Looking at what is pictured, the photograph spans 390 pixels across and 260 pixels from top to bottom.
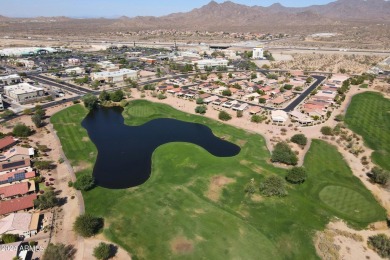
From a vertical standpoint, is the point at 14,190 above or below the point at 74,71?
below

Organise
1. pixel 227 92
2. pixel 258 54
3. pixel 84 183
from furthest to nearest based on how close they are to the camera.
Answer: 1. pixel 258 54
2. pixel 227 92
3. pixel 84 183

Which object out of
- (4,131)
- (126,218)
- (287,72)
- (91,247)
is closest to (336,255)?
(126,218)

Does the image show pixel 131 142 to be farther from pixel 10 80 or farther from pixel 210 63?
pixel 210 63

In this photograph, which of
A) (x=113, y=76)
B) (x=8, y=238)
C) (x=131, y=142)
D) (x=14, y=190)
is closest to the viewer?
(x=8, y=238)

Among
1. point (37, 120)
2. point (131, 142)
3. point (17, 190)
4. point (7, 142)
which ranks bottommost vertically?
point (131, 142)

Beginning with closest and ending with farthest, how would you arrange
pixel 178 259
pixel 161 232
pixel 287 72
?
1. pixel 178 259
2. pixel 161 232
3. pixel 287 72

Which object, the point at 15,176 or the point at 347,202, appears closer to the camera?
the point at 347,202

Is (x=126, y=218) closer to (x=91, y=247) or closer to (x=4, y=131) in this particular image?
(x=91, y=247)

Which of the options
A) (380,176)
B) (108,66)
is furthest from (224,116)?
(108,66)
